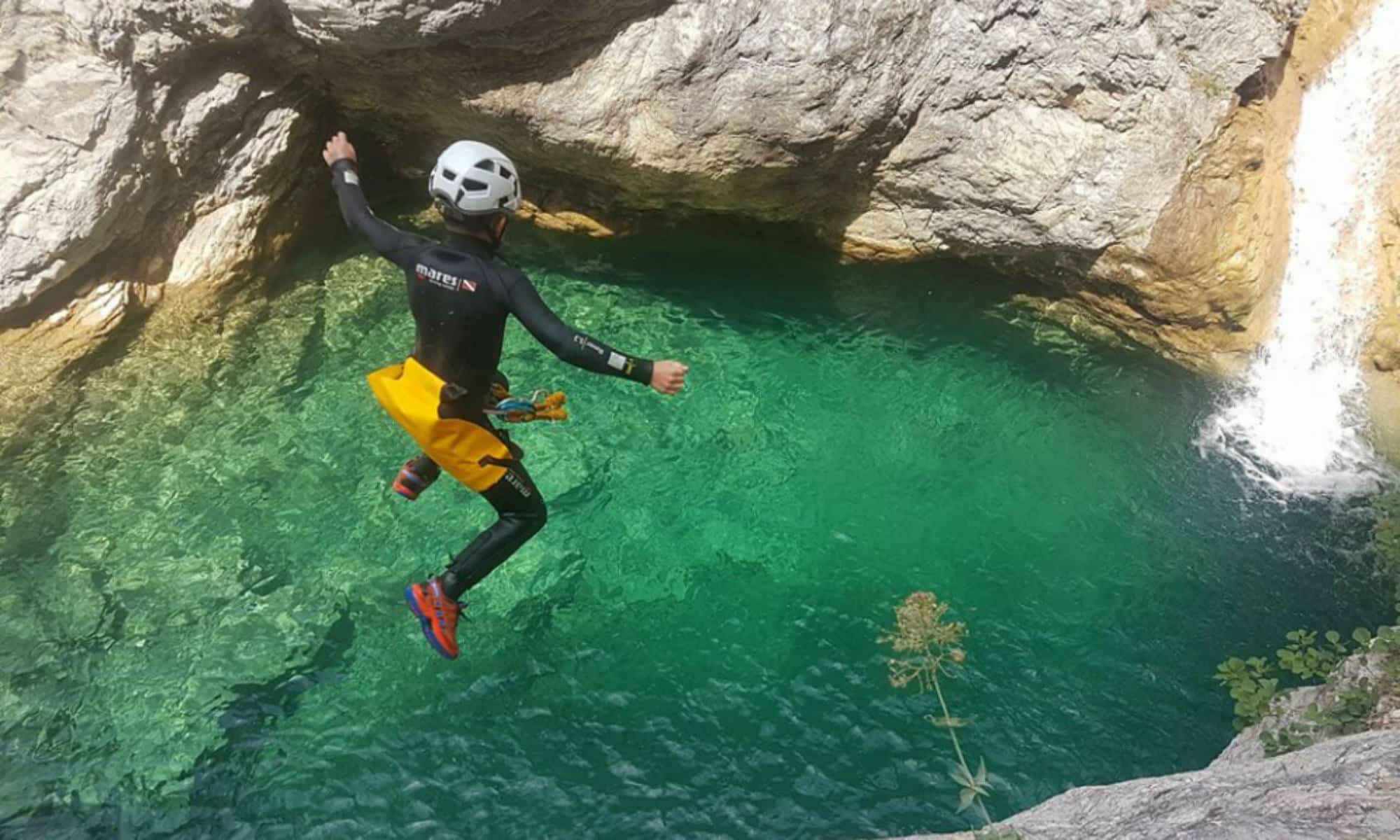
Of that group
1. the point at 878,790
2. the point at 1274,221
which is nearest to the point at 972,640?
the point at 878,790

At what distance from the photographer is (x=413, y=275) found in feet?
13.7

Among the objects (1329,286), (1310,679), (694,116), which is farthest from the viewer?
(1329,286)

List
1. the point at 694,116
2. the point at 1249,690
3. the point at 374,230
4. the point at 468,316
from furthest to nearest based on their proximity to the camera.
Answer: the point at 694,116 < the point at 1249,690 < the point at 374,230 < the point at 468,316

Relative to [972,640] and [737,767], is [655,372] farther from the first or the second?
[972,640]

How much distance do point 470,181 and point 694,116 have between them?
2.91 m

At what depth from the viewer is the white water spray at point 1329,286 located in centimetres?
664

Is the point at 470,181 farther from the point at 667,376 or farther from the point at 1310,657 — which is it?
the point at 1310,657

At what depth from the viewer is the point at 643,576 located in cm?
562

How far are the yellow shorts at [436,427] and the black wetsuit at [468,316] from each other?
1.6 inches

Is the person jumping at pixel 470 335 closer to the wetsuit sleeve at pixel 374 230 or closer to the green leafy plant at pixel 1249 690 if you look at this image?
the wetsuit sleeve at pixel 374 230

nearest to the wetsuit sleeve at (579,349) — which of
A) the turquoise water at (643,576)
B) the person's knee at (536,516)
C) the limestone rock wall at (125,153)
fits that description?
the person's knee at (536,516)

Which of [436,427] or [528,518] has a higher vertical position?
[436,427]

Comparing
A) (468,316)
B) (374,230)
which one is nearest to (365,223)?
(374,230)

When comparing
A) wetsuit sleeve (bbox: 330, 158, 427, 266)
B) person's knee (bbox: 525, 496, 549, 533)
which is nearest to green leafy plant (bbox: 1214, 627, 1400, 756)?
person's knee (bbox: 525, 496, 549, 533)
